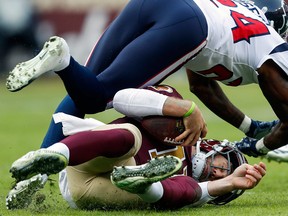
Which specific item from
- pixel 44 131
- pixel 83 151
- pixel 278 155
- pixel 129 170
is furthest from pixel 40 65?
pixel 44 131

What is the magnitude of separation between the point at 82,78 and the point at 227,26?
2.84ft

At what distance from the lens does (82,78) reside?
4266 mm

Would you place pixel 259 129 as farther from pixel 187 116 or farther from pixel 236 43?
pixel 187 116

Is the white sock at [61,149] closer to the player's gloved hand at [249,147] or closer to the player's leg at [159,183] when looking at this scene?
the player's leg at [159,183]

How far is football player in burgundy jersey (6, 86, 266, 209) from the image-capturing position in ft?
12.3

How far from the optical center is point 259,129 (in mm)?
5445

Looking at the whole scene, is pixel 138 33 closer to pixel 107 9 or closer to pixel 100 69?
pixel 100 69

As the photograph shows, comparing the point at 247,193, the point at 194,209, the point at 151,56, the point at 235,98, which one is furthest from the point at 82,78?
the point at 235,98

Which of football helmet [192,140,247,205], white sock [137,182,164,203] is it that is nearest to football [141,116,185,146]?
white sock [137,182,164,203]

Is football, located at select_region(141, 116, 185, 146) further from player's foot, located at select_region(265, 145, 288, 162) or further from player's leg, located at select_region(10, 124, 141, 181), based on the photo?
player's foot, located at select_region(265, 145, 288, 162)

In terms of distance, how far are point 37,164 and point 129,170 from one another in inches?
16.3

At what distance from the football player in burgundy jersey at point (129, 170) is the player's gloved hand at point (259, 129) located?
3.11 ft

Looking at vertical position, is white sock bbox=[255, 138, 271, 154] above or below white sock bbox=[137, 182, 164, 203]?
below

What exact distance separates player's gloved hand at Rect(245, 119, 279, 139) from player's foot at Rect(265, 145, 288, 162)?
10.5 inches
